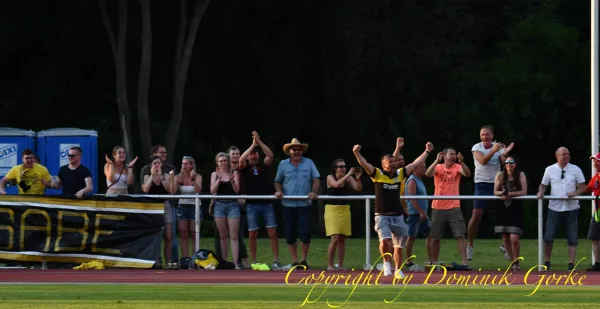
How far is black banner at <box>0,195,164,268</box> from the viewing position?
2509 cm

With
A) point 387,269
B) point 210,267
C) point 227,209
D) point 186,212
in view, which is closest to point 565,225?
point 387,269

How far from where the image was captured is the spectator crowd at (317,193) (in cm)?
2472

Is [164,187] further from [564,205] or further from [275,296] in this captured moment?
[275,296]

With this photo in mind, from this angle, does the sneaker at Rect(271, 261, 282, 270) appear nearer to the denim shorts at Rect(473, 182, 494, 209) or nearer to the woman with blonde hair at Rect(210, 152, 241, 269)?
the woman with blonde hair at Rect(210, 152, 241, 269)

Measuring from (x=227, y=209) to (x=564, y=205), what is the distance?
4968mm

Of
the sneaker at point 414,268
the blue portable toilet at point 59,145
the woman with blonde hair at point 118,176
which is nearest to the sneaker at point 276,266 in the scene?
the sneaker at point 414,268

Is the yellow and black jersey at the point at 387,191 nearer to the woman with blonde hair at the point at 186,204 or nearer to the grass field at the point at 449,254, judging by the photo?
the grass field at the point at 449,254

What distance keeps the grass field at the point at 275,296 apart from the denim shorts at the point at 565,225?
368 cm

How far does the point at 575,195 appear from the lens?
81.1ft

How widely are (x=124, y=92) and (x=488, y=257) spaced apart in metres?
12.2

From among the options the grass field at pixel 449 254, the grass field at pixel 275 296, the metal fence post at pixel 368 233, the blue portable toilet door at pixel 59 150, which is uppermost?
the blue portable toilet door at pixel 59 150

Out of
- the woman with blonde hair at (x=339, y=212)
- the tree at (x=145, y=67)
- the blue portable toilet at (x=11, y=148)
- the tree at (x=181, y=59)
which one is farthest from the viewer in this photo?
the tree at (x=181, y=59)

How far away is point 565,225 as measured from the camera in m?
24.9

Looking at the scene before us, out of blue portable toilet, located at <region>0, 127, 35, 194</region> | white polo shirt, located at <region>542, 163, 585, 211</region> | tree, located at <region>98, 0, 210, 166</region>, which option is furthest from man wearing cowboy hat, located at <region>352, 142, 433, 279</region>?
tree, located at <region>98, 0, 210, 166</region>
